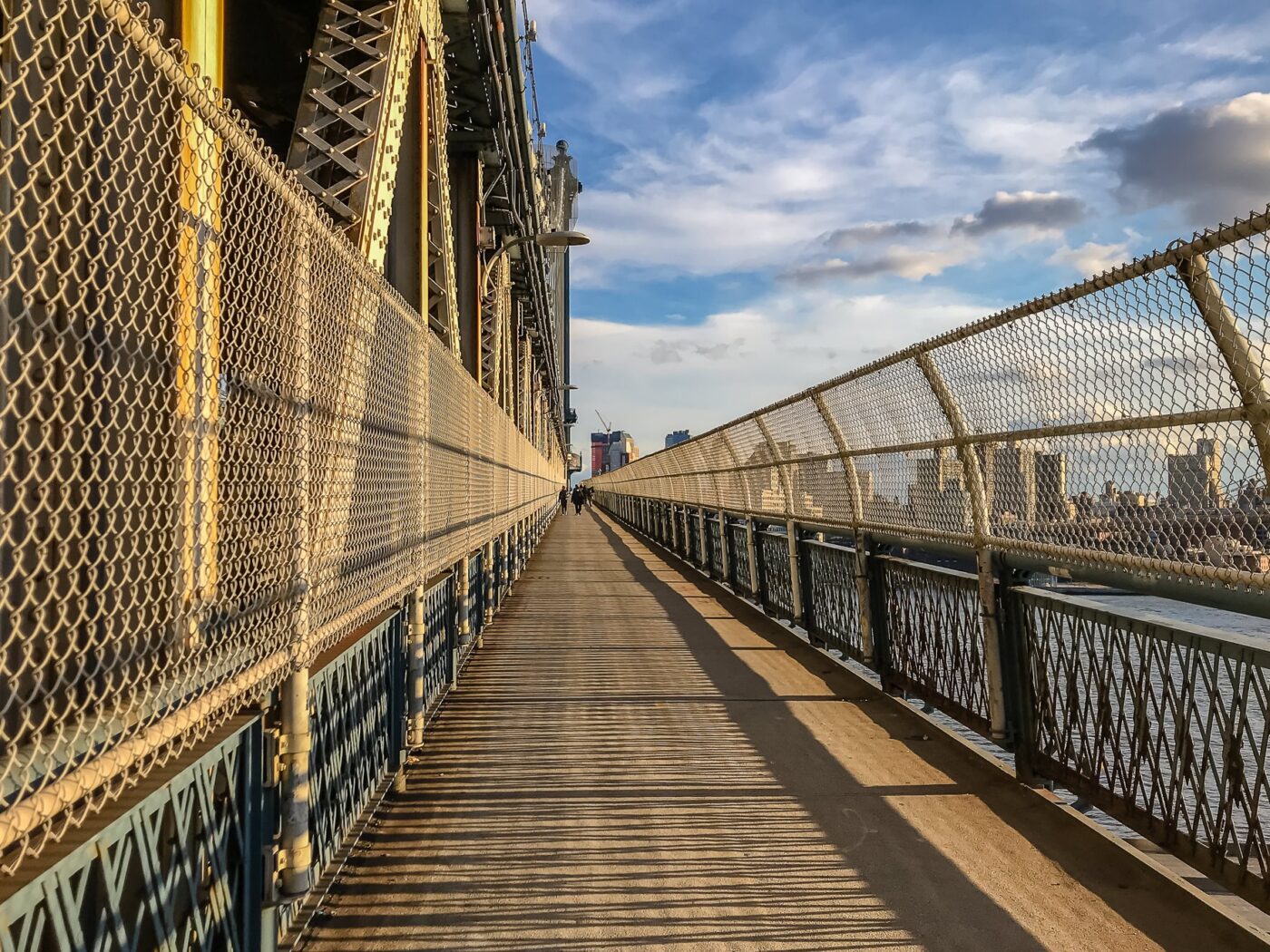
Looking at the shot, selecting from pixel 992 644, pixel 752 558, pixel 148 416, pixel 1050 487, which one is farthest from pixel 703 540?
pixel 148 416

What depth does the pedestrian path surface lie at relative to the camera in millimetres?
2879

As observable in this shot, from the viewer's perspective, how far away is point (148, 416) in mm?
1787

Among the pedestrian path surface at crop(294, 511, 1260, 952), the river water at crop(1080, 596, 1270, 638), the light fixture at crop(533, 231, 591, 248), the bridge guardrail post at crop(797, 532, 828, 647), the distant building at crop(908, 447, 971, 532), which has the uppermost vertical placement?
the light fixture at crop(533, 231, 591, 248)

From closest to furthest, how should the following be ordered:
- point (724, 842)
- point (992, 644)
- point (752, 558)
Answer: point (724, 842) < point (992, 644) < point (752, 558)

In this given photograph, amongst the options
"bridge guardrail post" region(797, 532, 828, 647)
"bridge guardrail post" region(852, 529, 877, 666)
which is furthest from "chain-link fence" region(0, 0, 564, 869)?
"bridge guardrail post" region(797, 532, 828, 647)

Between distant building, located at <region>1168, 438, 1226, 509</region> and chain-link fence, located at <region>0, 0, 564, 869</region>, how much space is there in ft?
9.28

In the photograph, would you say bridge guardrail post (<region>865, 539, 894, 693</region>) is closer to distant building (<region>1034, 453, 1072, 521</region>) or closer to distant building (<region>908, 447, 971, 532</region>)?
distant building (<region>908, 447, 971, 532</region>)

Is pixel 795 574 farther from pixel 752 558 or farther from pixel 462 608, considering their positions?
pixel 462 608

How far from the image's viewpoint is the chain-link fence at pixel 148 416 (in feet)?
4.96

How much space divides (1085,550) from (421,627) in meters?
3.08

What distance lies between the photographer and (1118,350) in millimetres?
3186

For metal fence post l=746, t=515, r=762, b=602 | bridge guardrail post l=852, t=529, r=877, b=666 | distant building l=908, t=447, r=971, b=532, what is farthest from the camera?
metal fence post l=746, t=515, r=762, b=602

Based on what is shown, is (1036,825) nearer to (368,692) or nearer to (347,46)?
(368,692)

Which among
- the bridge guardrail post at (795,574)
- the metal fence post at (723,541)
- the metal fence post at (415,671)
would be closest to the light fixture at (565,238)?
the metal fence post at (723,541)
